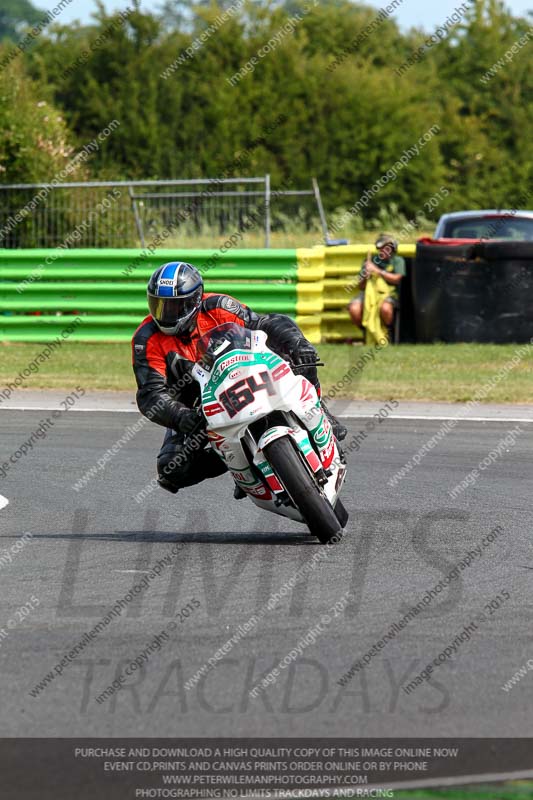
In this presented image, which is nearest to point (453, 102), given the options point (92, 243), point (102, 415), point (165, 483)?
point (92, 243)

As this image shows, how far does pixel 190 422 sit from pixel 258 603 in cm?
155

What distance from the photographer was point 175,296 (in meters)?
7.23

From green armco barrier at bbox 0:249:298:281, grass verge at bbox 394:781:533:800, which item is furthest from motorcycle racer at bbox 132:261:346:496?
green armco barrier at bbox 0:249:298:281

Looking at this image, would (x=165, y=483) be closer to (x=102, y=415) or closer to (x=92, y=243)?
(x=102, y=415)

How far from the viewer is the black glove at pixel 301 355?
718 cm

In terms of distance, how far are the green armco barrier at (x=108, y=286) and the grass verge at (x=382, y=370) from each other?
0.95ft

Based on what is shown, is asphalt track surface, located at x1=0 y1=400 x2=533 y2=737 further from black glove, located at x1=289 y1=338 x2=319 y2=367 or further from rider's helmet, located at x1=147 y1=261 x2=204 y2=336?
rider's helmet, located at x1=147 y1=261 x2=204 y2=336

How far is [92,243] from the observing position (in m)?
20.8

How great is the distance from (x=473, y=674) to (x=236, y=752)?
1096mm

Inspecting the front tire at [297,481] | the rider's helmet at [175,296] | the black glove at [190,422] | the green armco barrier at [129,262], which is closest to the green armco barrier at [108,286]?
the green armco barrier at [129,262]

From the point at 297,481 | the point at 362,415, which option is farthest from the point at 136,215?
the point at 297,481

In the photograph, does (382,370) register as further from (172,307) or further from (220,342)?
(220,342)

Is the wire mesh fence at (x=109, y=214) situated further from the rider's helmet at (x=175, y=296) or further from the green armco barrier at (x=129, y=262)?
the rider's helmet at (x=175, y=296)

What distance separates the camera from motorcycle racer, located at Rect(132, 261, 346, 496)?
23.6 feet
